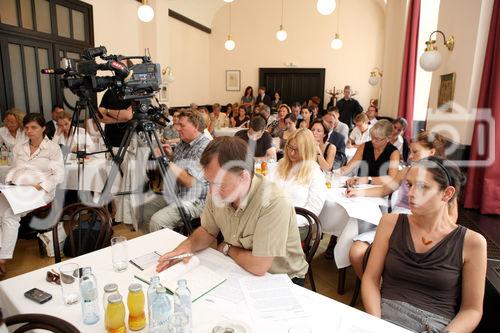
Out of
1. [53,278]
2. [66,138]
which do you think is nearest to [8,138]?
[66,138]

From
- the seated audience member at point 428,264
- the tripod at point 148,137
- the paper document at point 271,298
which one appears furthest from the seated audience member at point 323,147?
the paper document at point 271,298

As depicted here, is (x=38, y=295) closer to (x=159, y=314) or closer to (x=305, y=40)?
(x=159, y=314)

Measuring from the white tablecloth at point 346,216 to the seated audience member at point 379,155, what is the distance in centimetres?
46

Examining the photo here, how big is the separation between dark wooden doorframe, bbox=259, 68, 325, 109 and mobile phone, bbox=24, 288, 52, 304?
9574 mm

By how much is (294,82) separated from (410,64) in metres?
4.53

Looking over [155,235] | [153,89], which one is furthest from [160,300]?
[153,89]

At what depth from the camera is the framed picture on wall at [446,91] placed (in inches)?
148

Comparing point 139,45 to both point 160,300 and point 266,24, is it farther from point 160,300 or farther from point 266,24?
point 160,300

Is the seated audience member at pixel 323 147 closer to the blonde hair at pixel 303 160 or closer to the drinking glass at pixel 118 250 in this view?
the blonde hair at pixel 303 160

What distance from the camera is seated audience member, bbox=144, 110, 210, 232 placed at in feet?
8.42

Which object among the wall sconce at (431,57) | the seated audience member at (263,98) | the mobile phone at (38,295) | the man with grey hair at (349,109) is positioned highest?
the wall sconce at (431,57)

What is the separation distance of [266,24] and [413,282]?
390 inches

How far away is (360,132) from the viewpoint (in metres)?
5.20

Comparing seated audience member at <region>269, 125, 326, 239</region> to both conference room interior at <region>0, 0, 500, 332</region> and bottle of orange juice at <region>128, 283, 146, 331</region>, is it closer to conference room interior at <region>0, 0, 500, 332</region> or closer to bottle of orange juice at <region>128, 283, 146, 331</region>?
conference room interior at <region>0, 0, 500, 332</region>
